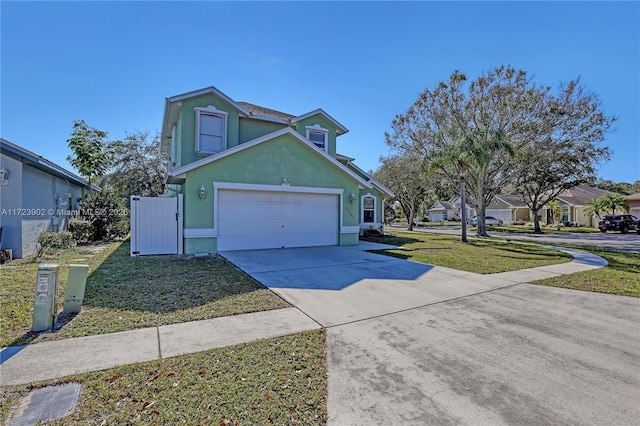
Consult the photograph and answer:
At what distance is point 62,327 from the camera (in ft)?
14.6

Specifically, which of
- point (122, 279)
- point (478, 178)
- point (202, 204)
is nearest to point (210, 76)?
point (202, 204)

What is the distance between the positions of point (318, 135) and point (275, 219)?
649cm

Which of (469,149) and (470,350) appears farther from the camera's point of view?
(469,149)

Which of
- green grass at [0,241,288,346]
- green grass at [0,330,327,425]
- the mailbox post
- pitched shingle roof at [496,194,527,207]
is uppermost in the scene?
pitched shingle roof at [496,194,527,207]

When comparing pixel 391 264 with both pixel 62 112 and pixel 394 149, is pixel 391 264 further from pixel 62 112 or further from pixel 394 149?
pixel 62 112

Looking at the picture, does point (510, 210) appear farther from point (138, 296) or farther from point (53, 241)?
point (53, 241)

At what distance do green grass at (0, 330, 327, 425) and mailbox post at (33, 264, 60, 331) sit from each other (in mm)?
1649

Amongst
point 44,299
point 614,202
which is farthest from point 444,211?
point 44,299

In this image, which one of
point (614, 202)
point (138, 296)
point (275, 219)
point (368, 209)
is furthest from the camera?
point (614, 202)

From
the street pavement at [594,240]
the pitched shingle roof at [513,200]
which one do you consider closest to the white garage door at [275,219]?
the street pavement at [594,240]

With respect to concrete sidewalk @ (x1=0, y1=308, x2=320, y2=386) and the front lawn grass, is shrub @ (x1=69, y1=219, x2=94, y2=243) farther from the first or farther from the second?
the front lawn grass

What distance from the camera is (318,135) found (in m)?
17.1

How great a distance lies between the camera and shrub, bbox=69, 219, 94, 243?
14.1m

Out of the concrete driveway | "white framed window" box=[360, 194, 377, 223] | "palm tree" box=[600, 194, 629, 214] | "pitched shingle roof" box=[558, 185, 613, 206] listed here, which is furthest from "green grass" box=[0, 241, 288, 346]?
"pitched shingle roof" box=[558, 185, 613, 206]
